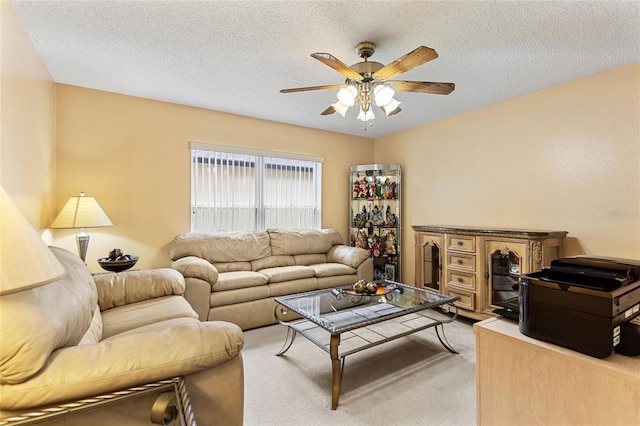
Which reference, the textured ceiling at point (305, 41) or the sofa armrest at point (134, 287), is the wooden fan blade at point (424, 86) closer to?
the textured ceiling at point (305, 41)

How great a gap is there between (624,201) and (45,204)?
507 centimetres

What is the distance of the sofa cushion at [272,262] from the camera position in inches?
146

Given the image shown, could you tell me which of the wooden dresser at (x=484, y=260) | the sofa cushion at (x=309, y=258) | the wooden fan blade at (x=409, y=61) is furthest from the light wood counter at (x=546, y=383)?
the sofa cushion at (x=309, y=258)

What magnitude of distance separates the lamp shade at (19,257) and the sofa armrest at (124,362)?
0.96 feet

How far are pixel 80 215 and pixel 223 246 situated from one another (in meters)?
1.39

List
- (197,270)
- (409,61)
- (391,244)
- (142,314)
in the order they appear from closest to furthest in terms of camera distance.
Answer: (409,61) → (142,314) → (197,270) → (391,244)

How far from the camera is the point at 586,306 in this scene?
0.93 metres

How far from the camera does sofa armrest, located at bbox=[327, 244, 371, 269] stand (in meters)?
3.88

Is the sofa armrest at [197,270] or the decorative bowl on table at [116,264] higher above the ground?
the decorative bowl on table at [116,264]

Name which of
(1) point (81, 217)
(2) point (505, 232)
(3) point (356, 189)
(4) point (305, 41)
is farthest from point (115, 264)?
(2) point (505, 232)

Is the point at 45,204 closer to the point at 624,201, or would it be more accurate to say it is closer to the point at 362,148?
the point at 362,148

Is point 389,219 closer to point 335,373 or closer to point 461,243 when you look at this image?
point 461,243

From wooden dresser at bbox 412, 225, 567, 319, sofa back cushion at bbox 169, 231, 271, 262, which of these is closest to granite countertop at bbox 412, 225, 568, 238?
wooden dresser at bbox 412, 225, 567, 319

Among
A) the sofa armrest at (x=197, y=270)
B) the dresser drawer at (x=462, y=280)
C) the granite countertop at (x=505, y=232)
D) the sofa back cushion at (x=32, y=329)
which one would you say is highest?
the granite countertop at (x=505, y=232)
